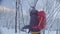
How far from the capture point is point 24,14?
1.61 metres

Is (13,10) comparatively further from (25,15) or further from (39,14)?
(39,14)

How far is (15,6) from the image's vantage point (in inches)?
63.7

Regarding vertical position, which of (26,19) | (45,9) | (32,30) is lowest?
(32,30)

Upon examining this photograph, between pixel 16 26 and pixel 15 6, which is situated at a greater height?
pixel 15 6

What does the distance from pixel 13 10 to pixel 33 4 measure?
0.24 meters

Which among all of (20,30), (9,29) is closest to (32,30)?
(20,30)

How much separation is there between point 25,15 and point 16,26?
0.16 metres

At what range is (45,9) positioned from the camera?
1.61 metres

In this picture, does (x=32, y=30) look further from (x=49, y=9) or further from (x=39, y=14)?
(x=49, y=9)

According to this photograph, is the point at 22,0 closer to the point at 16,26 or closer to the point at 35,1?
the point at 35,1

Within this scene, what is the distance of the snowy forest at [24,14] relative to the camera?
160 cm

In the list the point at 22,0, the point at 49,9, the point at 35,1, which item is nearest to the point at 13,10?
the point at 22,0

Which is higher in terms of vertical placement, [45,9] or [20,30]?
[45,9]

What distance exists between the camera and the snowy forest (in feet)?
5.26
